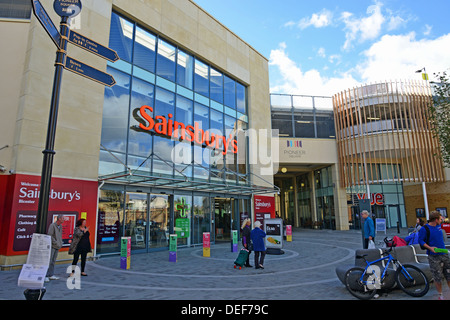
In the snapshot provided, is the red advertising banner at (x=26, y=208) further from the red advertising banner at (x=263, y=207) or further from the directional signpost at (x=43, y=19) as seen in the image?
the red advertising banner at (x=263, y=207)

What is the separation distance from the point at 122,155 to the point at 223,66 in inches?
396

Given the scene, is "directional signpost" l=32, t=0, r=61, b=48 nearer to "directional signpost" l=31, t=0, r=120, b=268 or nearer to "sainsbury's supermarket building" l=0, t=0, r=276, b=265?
"directional signpost" l=31, t=0, r=120, b=268

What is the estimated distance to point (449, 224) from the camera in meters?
19.3

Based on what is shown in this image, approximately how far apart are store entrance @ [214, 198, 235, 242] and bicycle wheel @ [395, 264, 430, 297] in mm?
12130

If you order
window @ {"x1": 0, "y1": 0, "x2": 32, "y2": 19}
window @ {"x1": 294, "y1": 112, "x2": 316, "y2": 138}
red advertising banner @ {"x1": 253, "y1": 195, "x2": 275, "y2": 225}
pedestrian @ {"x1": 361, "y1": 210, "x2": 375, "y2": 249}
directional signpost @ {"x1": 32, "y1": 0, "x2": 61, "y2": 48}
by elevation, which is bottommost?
pedestrian @ {"x1": 361, "y1": 210, "x2": 375, "y2": 249}

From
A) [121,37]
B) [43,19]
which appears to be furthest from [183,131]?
[43,19]

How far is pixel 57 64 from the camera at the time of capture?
5.03 meters

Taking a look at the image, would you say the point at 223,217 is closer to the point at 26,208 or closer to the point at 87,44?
the point at 26,208

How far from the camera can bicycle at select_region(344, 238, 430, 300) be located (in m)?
6.11

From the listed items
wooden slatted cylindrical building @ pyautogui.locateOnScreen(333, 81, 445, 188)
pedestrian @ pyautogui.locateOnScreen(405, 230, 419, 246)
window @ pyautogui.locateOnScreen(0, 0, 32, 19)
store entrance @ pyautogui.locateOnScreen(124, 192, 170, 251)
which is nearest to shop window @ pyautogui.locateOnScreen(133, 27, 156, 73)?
window @ pyautogui.locateOnScreen(0, 0, 32, 19)

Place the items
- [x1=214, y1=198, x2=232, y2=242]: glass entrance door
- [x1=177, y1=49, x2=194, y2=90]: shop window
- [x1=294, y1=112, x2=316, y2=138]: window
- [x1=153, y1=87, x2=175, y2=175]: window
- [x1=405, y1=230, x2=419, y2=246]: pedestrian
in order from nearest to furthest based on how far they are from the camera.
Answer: [x1=405, y1=230, x2=419, y2=246]: pedestrian → [x1=153, y1=87, x2=175, y2=175]: window → [x1=177, y1=49, x2=194, y2=90]: shop window → [x1=214, y1=198, x2=232, y2=242]: glass entrance door → [x1=294, y1=112, x2=316, y2=138]: window

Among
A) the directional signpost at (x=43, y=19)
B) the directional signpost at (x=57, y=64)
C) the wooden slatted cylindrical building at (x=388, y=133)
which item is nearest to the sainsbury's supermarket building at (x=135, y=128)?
the directional signpost at (x=57, y=64)
